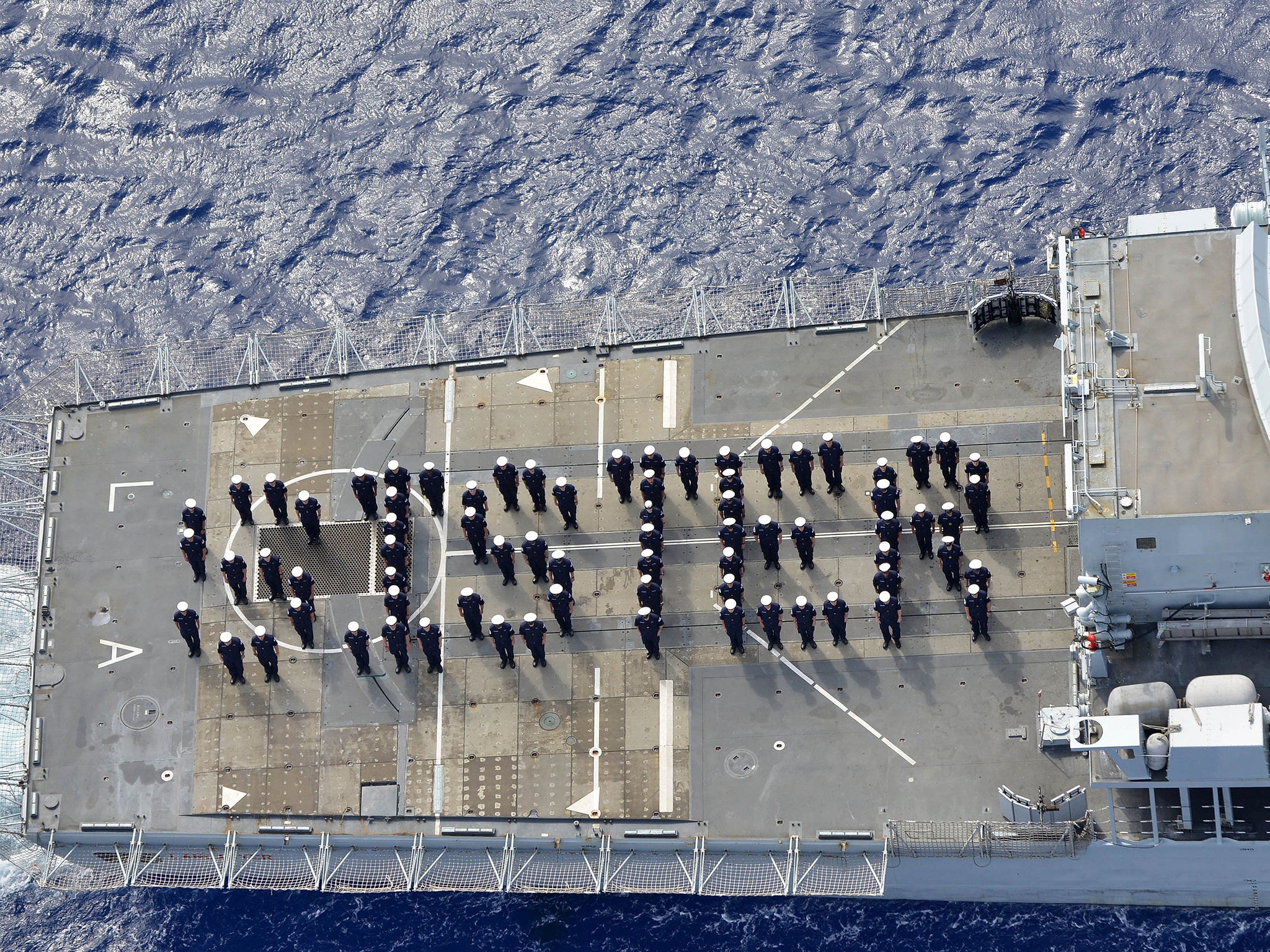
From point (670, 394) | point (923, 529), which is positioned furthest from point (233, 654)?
point (923, 529)

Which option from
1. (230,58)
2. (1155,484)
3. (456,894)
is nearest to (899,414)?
(1155,484)

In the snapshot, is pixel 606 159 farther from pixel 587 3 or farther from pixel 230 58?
pixel 230 58

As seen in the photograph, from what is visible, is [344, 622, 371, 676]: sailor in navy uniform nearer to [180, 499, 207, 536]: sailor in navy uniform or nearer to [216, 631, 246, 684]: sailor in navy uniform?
[216, 631, 246, 684]: sailor in navy uniform

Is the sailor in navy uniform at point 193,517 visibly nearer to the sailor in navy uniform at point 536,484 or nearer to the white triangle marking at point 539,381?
the sailor in navy uniform at point 536,484

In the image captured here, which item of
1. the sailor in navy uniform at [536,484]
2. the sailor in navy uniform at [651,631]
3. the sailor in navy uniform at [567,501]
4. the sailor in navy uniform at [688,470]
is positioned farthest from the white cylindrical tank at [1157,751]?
the sailor in navy uniform at [536,484]

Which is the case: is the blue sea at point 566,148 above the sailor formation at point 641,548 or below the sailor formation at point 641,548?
above

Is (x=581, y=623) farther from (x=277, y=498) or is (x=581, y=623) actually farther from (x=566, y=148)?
(x=566, y=148)
